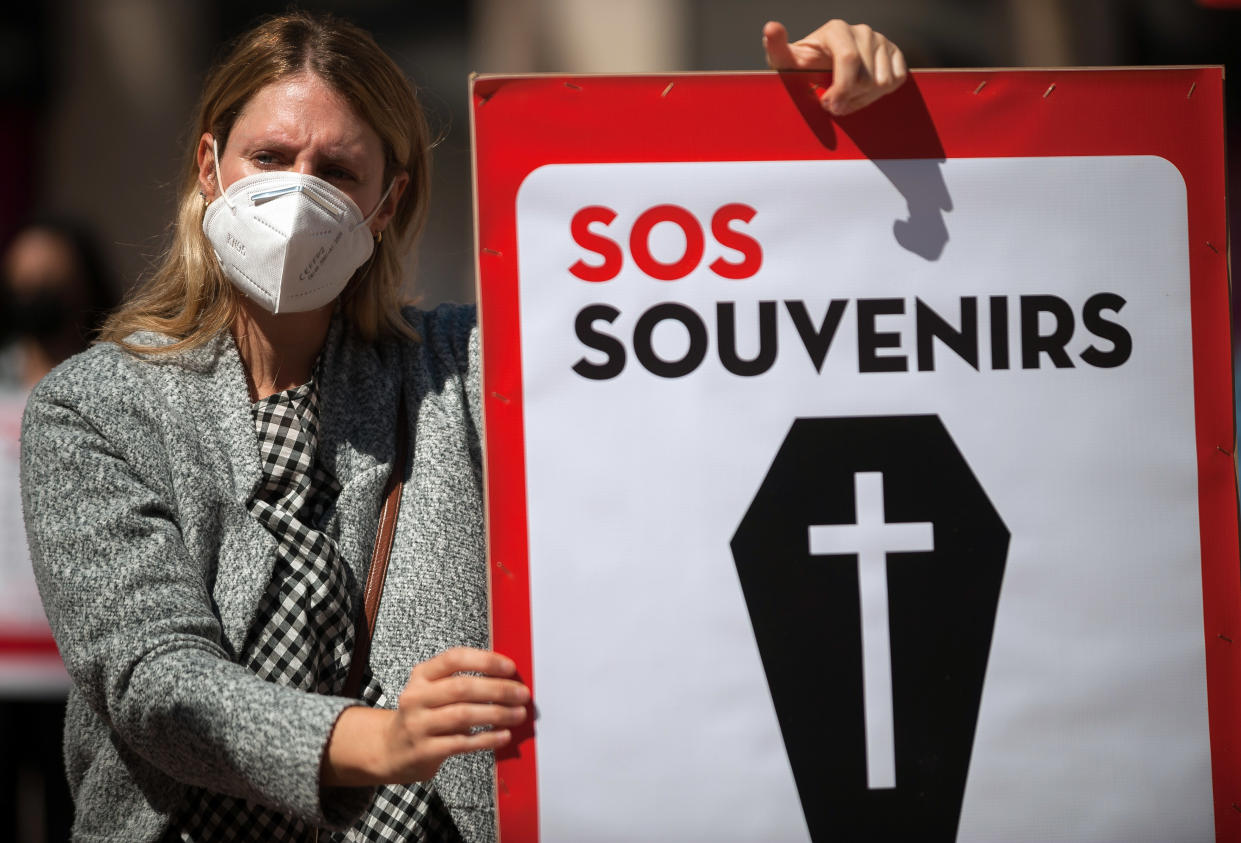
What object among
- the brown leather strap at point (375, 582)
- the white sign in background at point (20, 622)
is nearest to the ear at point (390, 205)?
the brown leather strap at point (375, 582)

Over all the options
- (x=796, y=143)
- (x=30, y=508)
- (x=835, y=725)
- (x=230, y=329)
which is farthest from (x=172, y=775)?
(x=796, y=143)

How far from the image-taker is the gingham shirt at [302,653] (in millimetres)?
1623

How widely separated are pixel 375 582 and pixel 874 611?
69cm

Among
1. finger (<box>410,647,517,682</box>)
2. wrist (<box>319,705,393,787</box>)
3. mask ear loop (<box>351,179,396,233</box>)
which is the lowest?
wrist (<box>319,705,393,787</box>)

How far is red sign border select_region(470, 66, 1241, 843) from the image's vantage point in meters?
1.46

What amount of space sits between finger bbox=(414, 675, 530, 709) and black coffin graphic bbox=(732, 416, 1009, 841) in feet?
1.01

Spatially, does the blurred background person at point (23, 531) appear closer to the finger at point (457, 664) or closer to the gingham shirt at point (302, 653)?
the gingham shirt at point (302, 653)

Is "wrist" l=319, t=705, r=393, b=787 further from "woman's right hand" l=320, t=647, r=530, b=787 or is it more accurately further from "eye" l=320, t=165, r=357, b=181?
"eye" l=320, t=165, r=357, b=181

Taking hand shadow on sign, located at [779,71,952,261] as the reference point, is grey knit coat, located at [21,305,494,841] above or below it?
below

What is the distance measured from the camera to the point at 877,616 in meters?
1.48

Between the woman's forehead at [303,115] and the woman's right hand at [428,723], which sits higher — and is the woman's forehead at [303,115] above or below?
above

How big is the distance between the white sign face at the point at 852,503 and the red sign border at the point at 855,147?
0.02 meters

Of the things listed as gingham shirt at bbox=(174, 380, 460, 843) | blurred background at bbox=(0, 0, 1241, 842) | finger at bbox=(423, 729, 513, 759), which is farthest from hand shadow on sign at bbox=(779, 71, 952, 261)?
blurred background at bbox=(0, 0, 1241, 842)

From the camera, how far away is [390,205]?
6.40 ft
